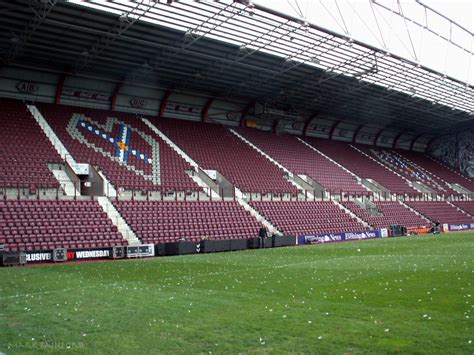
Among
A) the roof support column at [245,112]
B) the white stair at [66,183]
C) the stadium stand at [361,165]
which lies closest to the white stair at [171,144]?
the white stair at [66,183]

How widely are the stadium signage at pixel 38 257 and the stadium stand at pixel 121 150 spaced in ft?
31.2

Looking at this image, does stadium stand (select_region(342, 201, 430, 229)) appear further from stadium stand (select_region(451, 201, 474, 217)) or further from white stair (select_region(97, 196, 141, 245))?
white stair (select_region(97, 196, 141, 245))

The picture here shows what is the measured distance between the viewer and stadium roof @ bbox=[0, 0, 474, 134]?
28109 millimetres

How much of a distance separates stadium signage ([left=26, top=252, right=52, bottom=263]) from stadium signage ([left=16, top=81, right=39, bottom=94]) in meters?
18.3

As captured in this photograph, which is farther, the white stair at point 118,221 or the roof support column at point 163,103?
the roof support column at point 163,103

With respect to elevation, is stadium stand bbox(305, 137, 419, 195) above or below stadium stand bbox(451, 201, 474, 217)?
above

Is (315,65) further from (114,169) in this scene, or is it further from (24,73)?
(24,73)

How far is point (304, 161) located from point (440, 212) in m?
16.1

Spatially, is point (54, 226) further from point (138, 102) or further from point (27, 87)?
point (138, 102)

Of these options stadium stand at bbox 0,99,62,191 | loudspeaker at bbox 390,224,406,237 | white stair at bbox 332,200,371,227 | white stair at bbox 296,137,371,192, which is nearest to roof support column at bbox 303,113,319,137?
white stair at bbox 296,137,371,192

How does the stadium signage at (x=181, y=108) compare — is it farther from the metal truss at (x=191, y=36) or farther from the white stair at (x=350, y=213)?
the white stair at (x=350, y=213)

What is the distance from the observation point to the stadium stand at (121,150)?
113 ft

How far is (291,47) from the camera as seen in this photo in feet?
118

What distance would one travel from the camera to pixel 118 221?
29.6 m
